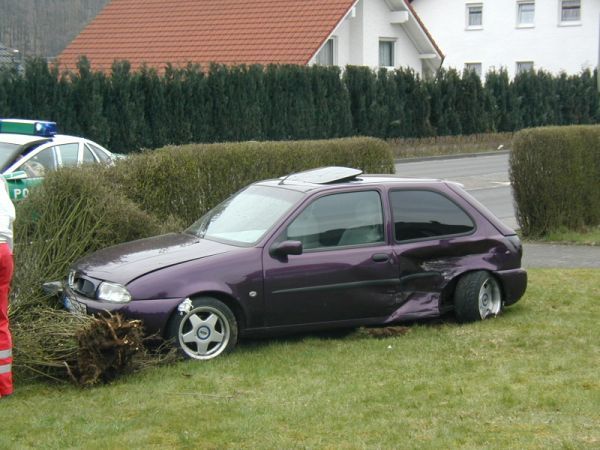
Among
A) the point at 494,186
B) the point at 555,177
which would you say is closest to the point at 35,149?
the point at 555,177

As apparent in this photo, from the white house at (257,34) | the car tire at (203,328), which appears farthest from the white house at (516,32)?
the car tire at (203,328)

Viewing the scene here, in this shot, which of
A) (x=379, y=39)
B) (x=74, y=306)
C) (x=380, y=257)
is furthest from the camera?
(x=379, y=39)

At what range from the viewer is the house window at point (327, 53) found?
4034 cm

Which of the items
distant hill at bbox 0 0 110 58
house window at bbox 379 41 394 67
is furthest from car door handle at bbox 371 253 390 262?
distant hill at bbox 0 0 110 58

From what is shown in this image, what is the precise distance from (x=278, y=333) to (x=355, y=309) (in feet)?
2.38

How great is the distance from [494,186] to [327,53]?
55.4 ft

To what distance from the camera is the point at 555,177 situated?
15.4 m

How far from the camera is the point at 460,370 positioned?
7.38 meters

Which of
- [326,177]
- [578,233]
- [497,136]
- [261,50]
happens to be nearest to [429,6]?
[497,136]

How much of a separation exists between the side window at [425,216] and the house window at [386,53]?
34636 millimetres

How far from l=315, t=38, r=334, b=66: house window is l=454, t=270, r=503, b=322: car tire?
31.8 meters

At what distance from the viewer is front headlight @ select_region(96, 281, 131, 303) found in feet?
25.4

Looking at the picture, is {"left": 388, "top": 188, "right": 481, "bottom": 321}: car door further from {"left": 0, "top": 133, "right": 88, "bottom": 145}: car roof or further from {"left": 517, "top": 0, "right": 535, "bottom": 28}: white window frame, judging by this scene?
{"left": 517, "top": 0, "right": 535, "bottom": 28}: white window frame

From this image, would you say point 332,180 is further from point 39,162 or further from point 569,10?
point 569,10
